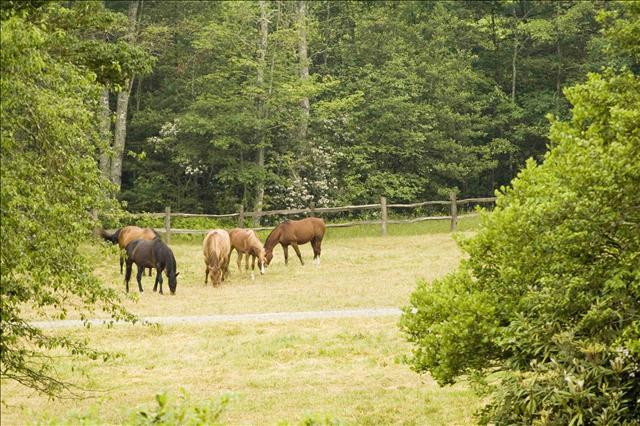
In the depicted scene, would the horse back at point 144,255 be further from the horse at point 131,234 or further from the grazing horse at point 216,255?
the horse at point 131,234

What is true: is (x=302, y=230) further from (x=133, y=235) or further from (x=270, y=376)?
(x=270, y=376)

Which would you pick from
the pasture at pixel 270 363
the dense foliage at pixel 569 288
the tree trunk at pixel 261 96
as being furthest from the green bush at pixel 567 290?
the tree trunk at pixel 261 96

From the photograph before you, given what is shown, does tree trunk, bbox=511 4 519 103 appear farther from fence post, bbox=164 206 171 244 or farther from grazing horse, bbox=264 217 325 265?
fence post, bbox=164 206 171 244

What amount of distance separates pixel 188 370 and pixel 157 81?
90.5 feet

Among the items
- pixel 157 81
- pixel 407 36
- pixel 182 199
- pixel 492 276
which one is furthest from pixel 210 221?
pixel 492 276

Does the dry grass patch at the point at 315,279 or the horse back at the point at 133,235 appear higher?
the horse back at the point at 133,235

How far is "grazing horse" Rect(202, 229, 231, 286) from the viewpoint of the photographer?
25953 mm

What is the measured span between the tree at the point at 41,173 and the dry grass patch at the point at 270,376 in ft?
9.65

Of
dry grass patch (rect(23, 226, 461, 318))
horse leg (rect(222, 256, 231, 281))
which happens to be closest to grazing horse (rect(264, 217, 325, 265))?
dry grass patch (rect(23, 226, 461, 318))

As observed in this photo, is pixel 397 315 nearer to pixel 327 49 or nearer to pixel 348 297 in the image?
pixel 348 297

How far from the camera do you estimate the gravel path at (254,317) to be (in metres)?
20.0

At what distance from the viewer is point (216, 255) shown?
25922 millimetres

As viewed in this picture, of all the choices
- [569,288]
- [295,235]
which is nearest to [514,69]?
[295,235]

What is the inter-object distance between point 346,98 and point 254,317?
21.2 m
